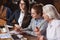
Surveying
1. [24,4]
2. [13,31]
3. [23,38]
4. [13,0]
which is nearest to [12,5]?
[13,0]

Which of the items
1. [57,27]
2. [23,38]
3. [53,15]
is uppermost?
[53,15]

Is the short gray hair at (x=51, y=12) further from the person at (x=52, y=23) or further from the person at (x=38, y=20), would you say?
the person at (x=38, y=20)

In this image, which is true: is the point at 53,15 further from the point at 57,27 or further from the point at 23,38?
the point at 23,38

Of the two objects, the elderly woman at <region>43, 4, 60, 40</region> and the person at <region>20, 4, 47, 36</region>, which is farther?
the person at <region>20, 4, 47, 36</region>

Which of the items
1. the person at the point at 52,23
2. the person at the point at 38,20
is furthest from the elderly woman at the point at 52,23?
the person at the point at 38,20

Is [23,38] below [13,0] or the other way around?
below

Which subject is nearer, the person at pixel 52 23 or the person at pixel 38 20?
the person at pixel 52 23

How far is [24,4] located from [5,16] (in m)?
1.12

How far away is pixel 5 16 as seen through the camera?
14.6 ft

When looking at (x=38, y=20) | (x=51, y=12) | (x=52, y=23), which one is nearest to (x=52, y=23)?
(x=52, y=23)

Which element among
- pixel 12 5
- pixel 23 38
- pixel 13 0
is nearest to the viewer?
pixel 23 38

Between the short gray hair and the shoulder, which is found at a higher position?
the short gray hair

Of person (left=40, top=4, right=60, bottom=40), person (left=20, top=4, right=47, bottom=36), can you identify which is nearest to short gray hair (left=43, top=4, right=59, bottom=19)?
person (left=40, top=4, right=60, bottom=40)

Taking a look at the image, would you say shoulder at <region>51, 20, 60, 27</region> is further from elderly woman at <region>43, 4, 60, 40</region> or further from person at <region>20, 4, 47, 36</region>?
person at <region>20, 4, 47, 36</region>
